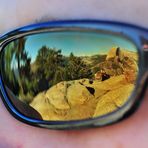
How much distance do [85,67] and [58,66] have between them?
0.06 metres

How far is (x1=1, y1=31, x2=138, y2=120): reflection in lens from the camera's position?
134 cm

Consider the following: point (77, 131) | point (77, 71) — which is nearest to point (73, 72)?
point (77, 71)

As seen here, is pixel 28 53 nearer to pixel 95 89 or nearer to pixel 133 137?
pixel 95 89

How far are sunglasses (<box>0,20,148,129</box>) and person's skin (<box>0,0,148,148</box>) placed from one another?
2cm

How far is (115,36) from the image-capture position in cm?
132

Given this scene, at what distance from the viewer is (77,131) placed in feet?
4.55

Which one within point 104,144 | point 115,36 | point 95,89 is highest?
point 115,36

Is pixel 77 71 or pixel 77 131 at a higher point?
pixel 77 71

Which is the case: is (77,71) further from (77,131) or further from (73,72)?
(77,131)

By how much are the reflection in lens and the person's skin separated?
0.04m

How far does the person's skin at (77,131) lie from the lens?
1.33 meters

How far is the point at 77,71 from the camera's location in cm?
137

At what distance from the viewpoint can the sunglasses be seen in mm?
1320

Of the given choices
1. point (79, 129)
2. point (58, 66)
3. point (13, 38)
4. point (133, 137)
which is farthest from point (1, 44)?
point (133, 137)
